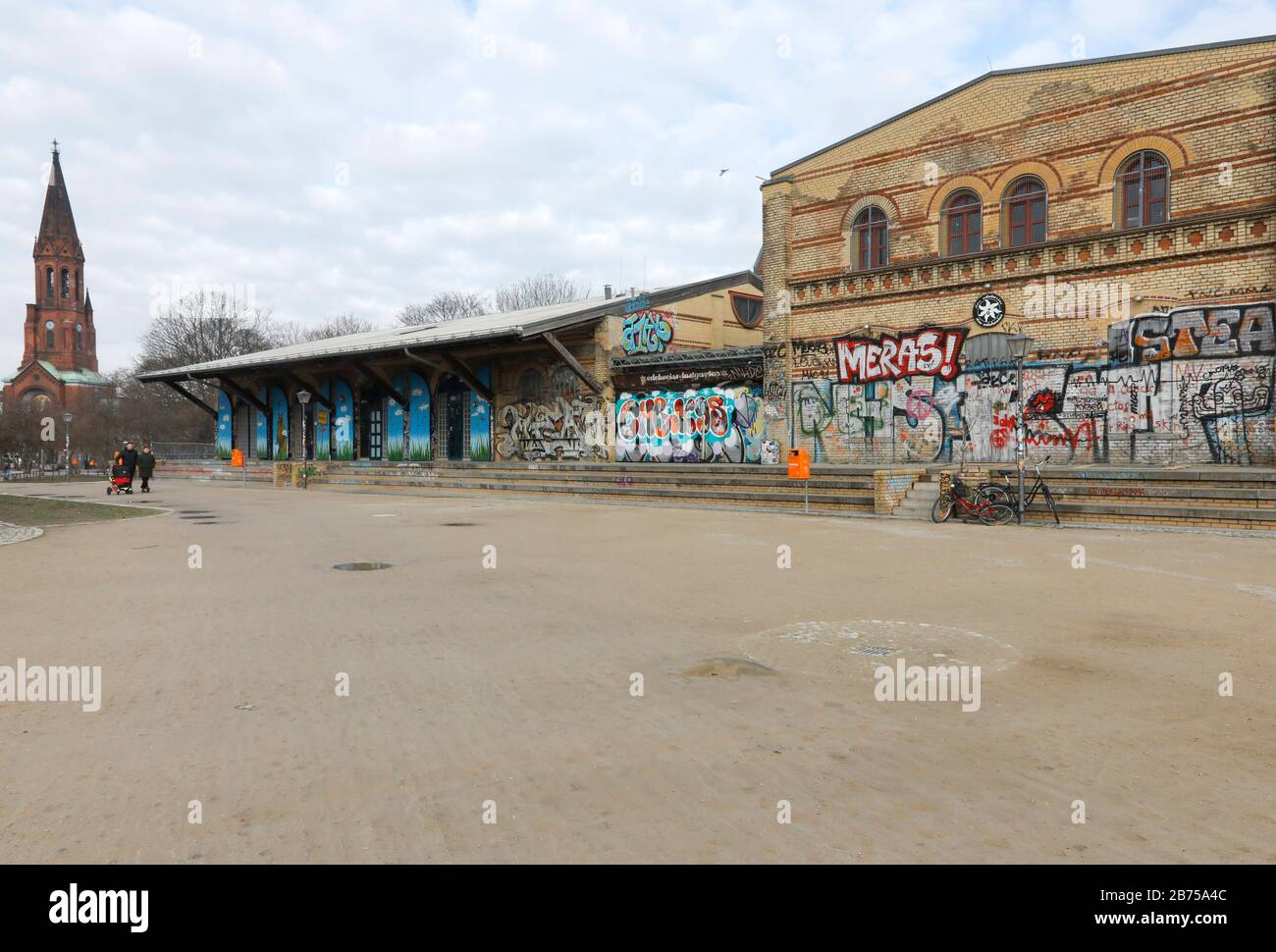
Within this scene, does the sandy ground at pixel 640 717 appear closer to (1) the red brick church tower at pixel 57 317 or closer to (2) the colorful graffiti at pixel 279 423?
(2) the colorful graffiti at pixel 279 423

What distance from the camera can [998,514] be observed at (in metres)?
15.3

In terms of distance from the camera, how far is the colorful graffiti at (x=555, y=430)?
28219 mm

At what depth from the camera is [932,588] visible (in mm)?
8797

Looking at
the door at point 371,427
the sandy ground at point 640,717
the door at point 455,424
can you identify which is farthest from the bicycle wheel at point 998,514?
the door at point 371,427

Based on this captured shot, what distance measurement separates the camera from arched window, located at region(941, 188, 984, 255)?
68.5 feet

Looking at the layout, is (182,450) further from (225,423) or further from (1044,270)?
(1044,270)

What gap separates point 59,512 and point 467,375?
14.0 metres

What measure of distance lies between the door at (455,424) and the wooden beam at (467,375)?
1668mm

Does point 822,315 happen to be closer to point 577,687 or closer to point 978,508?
point 978,508

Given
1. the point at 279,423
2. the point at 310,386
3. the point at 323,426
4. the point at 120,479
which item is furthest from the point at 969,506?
the point at 279,423

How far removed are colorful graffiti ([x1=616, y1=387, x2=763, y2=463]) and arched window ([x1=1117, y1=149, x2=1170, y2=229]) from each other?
32.8ft

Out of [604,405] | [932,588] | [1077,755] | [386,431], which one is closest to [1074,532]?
[932,588]

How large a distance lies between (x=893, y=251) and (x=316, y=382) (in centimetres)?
2613
